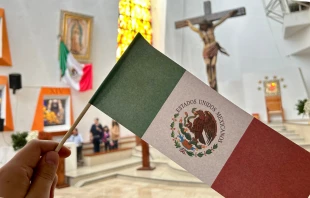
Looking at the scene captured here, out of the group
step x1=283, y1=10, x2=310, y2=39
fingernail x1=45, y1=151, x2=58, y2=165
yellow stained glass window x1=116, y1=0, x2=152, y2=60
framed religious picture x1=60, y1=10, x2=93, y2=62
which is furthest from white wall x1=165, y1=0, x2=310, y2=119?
fingernail x1=45, y1=151, x2=58, y2=165

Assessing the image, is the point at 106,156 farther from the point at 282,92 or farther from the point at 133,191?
the point at 282,92

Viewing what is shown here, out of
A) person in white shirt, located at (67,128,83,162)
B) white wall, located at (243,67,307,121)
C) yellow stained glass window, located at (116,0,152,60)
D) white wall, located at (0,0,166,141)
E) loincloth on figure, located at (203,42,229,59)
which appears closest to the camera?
white wall, located at (0,0,166,141)

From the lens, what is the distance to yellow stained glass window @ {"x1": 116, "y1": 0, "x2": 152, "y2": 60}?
12.0 metres

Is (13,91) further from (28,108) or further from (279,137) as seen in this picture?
(279,137)

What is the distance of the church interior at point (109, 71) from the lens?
6.96m

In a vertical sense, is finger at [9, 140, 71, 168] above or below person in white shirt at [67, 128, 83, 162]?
above

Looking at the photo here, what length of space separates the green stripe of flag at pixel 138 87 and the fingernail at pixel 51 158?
391 mm

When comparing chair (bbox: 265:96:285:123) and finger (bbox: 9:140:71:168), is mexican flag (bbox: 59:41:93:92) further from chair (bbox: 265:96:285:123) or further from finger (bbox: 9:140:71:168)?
finger (bbox: 9:140:71:168)

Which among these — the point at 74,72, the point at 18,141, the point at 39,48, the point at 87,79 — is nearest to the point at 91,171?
the point at 18,141

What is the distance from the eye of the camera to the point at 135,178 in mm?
6828

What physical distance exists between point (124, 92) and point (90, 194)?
504 cm

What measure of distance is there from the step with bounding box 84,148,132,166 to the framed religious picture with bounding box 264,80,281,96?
6.14 metres

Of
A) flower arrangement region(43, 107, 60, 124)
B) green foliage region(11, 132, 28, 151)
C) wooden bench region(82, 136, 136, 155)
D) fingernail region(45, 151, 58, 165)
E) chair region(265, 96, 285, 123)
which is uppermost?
fingernail region(45, 151, 58, 165)

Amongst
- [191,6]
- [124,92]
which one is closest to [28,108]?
[124,92]
